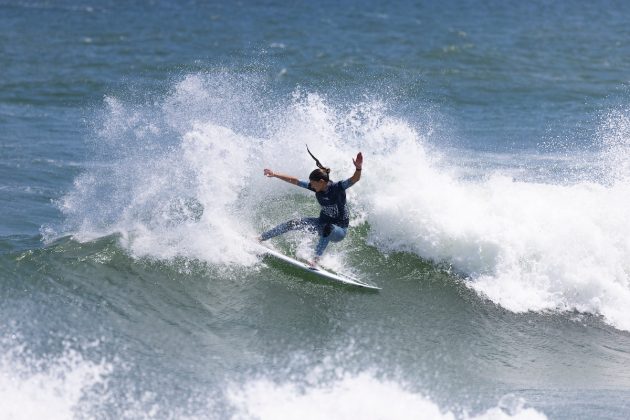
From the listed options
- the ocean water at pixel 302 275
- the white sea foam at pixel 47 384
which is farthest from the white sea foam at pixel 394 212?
the white sea foam at pixel 47 384

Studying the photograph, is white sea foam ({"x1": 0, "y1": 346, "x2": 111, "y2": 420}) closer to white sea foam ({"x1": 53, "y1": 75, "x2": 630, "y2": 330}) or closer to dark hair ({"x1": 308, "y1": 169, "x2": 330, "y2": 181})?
white sea foam ({"x1": 53, "y1": 75, "x2": 630, "y2": 330})

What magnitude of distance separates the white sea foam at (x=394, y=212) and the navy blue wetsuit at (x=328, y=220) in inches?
29.3

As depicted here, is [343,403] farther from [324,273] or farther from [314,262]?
[314,262]

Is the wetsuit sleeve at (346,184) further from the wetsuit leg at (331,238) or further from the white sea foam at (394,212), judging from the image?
the white sea foam at (394,212)

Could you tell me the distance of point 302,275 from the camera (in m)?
10.9

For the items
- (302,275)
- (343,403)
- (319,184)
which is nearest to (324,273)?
(302,275)

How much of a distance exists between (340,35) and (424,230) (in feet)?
72.1

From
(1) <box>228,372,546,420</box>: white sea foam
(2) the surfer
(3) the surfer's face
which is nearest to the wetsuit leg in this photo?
(2) the surfer

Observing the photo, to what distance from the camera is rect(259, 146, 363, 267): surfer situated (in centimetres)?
1026

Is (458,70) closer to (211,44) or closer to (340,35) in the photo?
(340,35)

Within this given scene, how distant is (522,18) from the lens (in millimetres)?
38406

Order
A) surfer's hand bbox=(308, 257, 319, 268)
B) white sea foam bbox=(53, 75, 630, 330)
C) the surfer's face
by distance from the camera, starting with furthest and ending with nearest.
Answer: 1. white sea foam bbox=(53, 75, 630, 330)
2. surfer's hand bbox=(308, 257, 319, 268)
3. the surfer's face

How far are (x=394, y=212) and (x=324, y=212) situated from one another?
175 centimetres

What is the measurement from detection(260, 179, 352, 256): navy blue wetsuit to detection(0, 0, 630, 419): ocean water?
0.47 m
